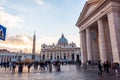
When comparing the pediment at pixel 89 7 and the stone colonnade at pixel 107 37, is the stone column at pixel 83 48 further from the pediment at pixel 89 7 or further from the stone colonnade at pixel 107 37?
the pediment at pixel 89 7

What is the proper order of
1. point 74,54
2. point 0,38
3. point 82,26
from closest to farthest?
point 0,38 → point 82,26 → point 74,54

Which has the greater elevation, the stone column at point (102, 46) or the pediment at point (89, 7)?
the pediment at point (89, 7)

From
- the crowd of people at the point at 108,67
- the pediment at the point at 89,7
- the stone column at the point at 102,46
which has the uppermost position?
the pediment at the point at 89,7

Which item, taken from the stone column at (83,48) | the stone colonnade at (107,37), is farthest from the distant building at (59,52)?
the stone colonnade at (107,37)

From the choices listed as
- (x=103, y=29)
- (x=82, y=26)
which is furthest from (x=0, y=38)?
(x=82, y=26)

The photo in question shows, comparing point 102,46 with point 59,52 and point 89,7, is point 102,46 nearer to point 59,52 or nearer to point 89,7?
point 89,7

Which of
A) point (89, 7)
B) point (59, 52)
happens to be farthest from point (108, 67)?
point (59, 52)

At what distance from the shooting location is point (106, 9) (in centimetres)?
2142

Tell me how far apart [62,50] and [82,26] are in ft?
359

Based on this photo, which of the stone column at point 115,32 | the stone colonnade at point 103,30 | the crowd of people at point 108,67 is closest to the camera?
the crowd of people at point 108,67

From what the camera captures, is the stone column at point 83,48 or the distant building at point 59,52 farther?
the distant building at point 59,52

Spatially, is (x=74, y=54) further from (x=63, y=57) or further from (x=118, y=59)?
(x=118, y=59)

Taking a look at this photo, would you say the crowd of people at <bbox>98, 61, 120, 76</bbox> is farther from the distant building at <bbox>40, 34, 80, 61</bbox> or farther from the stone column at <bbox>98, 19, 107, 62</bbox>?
the distant building at <bbox>40, 34, 80, 61</bbox>

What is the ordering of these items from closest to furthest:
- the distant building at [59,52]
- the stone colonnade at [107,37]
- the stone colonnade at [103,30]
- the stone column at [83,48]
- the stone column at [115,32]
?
the stone column at [115,32]
the stone colonnade at [107,37]
the stone colonnade at [103,30]
the stone column at [83,48]
the distant building at [59,52]
